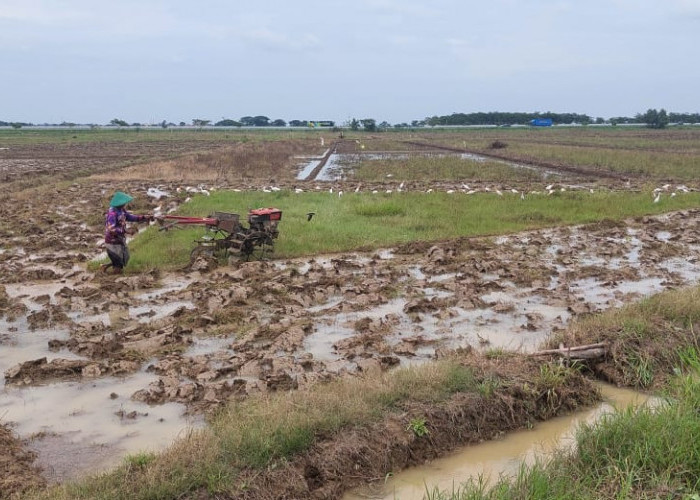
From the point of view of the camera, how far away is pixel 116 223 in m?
8.99

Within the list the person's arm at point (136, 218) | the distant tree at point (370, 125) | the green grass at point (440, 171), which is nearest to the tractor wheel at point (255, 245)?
the person's arm at point (136, 218)

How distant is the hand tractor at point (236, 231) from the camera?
9969mm

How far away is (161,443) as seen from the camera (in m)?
4.69

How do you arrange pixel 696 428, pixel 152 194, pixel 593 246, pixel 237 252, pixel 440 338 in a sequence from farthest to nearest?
pixel 152 194
pixel 593 246
pixel 237 252
pixel 440 338
pixel 696 428

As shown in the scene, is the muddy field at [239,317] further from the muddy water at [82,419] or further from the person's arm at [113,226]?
the person's arm at [113,226]

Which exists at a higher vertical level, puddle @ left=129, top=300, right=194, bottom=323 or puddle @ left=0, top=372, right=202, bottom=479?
puddle @ left=129, top=300, right=194, bottom=323

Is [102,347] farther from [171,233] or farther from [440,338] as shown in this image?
[171,233]

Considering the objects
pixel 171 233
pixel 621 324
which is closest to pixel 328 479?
pixel 621 324

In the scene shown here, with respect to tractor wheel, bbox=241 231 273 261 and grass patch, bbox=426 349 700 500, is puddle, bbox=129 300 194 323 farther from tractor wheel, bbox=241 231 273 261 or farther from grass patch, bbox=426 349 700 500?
grass patch, bbox=426 349 700 500

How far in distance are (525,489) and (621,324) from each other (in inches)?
132

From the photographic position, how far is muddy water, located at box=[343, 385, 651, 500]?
416 cm

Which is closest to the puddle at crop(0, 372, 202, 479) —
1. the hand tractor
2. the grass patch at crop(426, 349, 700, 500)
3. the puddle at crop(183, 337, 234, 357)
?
the puddle at crop(183, 337, 234, 357)

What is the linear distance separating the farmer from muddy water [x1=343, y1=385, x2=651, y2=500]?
6.38 metres

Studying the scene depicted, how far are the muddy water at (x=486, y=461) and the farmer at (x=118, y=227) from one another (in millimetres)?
6383
